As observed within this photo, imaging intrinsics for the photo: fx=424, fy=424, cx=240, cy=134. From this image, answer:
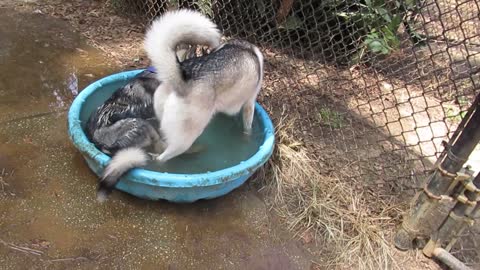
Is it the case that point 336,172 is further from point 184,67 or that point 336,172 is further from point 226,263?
point 184,67

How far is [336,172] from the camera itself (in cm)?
317

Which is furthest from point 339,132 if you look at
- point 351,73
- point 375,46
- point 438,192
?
point 438,192

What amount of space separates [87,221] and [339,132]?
82.0 inches

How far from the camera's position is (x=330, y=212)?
9.49ft

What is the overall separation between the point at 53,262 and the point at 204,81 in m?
1.33

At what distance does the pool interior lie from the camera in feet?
9.93

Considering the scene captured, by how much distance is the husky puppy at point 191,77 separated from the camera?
Result: 2.46m

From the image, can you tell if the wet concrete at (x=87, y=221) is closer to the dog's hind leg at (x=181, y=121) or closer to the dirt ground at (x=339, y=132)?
the dirt ground at (x=339, y=132)

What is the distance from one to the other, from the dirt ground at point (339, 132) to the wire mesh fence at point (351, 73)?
0.5 inches

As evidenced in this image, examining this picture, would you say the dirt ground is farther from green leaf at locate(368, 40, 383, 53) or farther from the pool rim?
the pool rim

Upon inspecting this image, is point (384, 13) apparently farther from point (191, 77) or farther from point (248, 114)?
point (191, 77)

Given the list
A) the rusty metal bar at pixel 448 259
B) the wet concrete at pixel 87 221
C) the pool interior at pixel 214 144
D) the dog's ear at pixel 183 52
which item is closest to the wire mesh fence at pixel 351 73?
the pool interior at pixel 214 144

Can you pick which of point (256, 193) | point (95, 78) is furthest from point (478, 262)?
point (95, 78)

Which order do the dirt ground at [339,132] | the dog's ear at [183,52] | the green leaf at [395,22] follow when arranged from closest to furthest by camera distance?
the dirt ground at [339,132] → the dog's ear at [183,52] → the green leaf at [395,22]
